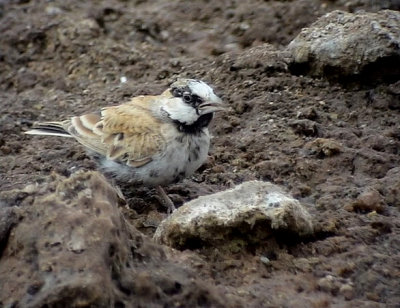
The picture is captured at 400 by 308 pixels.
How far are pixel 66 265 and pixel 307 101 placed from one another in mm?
3763

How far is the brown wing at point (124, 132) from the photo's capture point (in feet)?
22.6

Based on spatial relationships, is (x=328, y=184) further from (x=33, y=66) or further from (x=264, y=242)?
(x=33, y=66)

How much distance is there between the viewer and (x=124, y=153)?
698 centimetres

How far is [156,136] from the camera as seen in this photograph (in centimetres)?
694

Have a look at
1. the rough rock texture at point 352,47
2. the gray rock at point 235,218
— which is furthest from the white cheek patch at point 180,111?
the rough rock texture at point 352,47

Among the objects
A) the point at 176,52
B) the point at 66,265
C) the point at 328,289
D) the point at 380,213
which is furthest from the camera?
the point at 176,52

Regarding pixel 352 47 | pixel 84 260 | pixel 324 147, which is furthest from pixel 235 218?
pixel 352 47

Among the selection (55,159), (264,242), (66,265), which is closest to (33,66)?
(55,159)

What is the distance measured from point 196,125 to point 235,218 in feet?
5.09

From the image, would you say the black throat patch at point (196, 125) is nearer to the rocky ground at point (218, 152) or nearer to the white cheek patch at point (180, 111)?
the white cheek patch at point (180, 111)

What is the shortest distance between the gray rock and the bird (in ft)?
3.24

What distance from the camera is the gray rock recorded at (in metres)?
5.57

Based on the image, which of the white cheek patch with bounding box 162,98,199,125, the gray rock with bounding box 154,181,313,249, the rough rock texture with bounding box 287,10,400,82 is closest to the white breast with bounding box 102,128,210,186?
the white cheek patch with bounding box 162,98,199,125

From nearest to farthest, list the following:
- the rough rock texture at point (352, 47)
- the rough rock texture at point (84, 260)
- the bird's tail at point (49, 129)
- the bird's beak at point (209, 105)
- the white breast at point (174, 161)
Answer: the rough rock texture at point (84, 260), the white breast at point (174, 161), the bird's beak at point (209, 105), the bird's tail at point (49, 129), the rough rock texture at point (352, 47)
